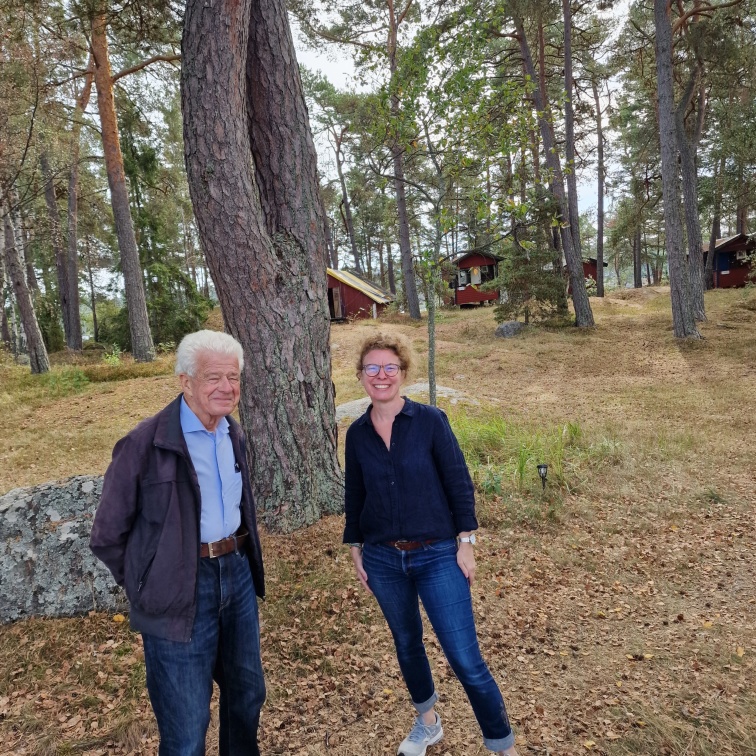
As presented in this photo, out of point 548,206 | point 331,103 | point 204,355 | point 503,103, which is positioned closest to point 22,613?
point 204,355

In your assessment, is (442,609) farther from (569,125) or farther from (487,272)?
(487,272)

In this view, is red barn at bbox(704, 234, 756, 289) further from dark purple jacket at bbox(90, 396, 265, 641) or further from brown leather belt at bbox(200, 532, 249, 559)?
dark purple jacket at bbox(90, 396, 265, 641)

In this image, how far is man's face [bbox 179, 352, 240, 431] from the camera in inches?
84.0

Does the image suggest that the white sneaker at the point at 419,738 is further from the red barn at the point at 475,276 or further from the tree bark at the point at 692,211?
the red barn at the point at 475,276

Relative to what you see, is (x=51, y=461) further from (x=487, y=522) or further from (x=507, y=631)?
(x=507, y=631)

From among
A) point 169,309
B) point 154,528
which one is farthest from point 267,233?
point 169,309

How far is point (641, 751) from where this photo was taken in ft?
8.70

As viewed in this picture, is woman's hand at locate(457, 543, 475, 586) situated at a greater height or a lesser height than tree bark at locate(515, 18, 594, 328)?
lesser

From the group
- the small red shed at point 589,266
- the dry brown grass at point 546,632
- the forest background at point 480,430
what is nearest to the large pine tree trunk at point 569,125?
the forest background at point 480,430

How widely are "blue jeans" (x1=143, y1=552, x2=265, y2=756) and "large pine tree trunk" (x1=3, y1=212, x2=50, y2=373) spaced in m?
14.1

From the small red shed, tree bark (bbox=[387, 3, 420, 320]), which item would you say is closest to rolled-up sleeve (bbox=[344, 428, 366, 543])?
tree bark (bbox=[387, 3, 420, 320])

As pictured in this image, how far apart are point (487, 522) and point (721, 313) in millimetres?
20053

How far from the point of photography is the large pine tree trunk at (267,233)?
3943 mm

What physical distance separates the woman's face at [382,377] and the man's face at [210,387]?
65 centimetres
